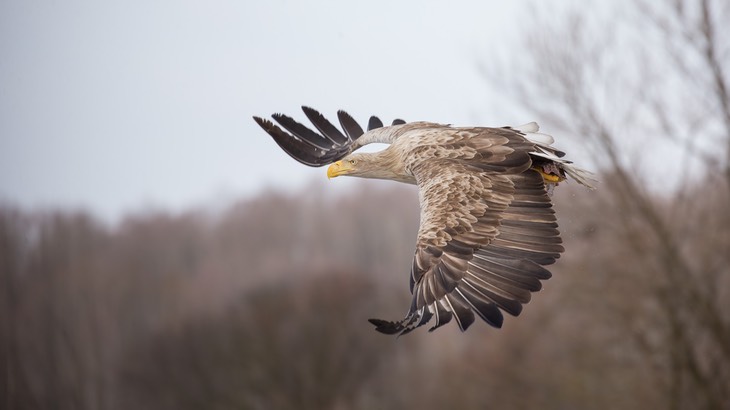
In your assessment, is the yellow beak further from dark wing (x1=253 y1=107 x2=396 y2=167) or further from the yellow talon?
the yellow talon

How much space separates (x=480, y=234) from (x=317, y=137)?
3282 mm

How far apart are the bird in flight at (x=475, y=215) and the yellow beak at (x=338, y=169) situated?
21cm

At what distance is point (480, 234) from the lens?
671cm

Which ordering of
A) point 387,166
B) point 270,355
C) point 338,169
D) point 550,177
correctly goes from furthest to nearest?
1. point 270,355
2. point 338,169
3. point 387,166
4. point 550,177

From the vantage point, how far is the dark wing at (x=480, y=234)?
20.4ft

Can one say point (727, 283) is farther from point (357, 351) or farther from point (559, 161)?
point (357, 351)

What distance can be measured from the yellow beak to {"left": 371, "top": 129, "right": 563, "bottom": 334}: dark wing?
1156mm

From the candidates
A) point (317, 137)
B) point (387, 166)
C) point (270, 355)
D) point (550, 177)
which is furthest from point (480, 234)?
point (270, 355)

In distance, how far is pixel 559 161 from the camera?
285 inches

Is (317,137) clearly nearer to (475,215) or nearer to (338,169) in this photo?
(338,169)

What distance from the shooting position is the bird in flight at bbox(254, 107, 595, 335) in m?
6.21

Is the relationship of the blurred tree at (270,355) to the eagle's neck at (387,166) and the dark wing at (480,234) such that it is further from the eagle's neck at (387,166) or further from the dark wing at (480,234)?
the dark wing at (480,234)

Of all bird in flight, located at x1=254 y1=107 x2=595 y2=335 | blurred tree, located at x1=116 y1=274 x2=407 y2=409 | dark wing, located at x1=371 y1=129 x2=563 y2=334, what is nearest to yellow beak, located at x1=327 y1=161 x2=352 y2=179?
bird in flight, located at x1=254 y1=107 x2=595 y2=335

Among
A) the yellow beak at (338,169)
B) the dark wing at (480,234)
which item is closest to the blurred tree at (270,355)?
the yellow beak at (338,169)
